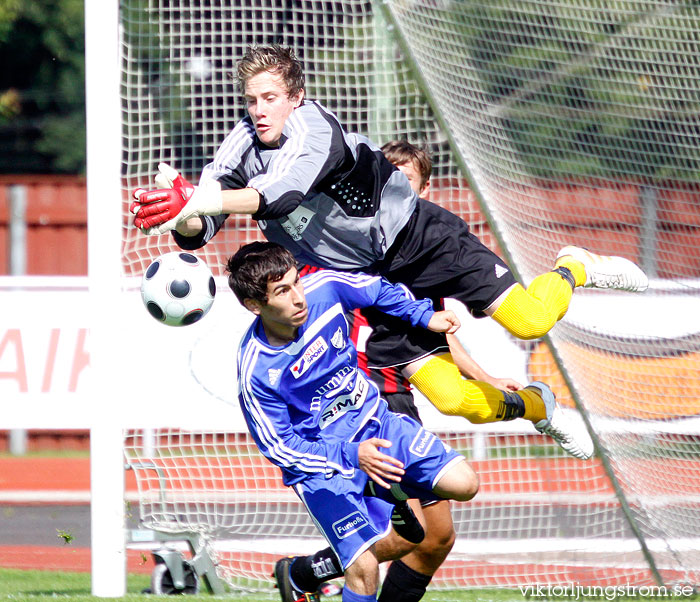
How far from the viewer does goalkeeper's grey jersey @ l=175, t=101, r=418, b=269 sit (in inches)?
152

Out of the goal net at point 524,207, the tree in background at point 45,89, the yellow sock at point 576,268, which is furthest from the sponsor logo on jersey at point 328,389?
the tree in background at point 45,89

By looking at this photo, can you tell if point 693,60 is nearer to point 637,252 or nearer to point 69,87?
point 637,252

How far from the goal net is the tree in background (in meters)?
8.86

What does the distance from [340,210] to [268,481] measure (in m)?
2.69

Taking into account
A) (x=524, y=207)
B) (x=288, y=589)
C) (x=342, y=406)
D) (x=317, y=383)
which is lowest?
(x=288, y=589)

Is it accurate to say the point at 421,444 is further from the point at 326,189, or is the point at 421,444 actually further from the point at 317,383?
the point at 326,189

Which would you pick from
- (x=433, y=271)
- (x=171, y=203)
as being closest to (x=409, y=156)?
(x=433, y=271)

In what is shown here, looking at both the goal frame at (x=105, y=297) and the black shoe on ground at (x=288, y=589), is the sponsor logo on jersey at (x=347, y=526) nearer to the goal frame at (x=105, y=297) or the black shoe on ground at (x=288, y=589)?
the black shoe on ground at (x=288, y=589)

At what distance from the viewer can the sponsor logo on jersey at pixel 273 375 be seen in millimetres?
3941

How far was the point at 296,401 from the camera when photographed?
4051 mm

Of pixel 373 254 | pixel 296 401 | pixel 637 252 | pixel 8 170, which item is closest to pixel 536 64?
pixel 637 252

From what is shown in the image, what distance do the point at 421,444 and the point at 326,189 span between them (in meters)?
1.07

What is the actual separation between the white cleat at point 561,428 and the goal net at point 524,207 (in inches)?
20.3

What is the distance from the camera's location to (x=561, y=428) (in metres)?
4.77
